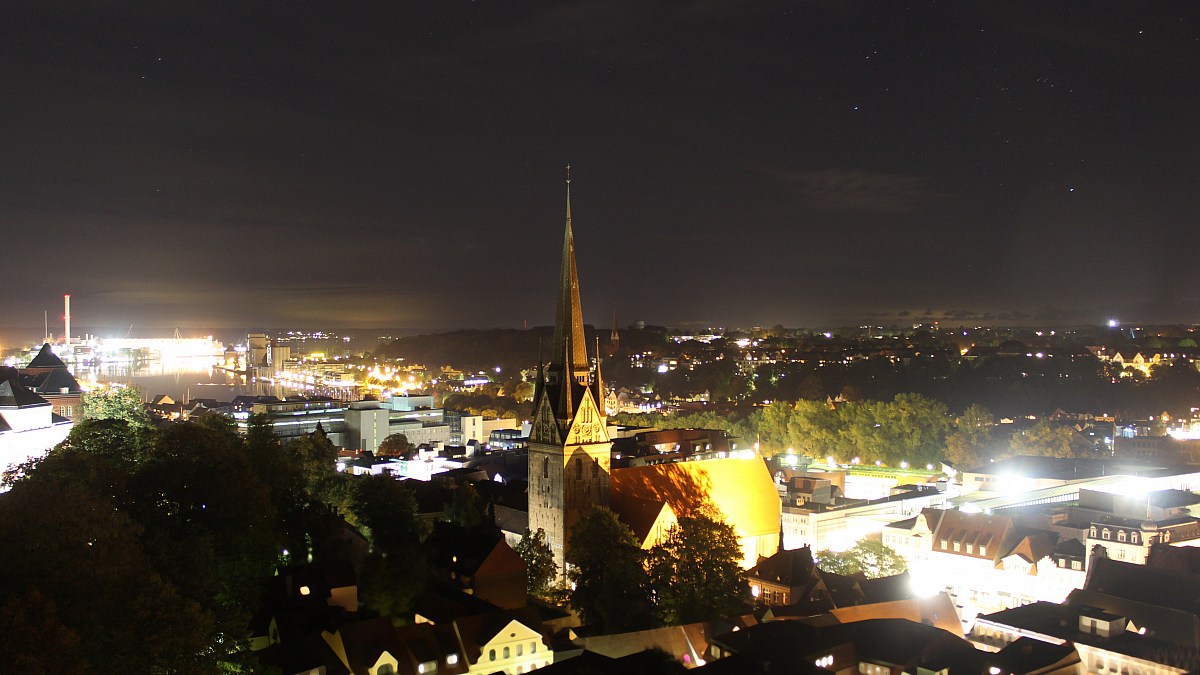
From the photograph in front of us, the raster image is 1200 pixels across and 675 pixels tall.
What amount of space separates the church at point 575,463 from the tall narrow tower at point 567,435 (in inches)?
1.3

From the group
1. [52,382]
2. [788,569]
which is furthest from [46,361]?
[788,569]

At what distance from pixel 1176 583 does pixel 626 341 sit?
5312 inches


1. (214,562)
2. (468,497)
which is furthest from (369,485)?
(214,562)

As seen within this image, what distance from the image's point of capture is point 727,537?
2547cm

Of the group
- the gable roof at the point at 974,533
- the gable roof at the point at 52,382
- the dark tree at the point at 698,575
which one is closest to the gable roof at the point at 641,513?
the dark tree at the point at 698,575

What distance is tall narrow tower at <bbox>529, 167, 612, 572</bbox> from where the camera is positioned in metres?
29.6

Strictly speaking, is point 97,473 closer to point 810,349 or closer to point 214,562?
point 214,562

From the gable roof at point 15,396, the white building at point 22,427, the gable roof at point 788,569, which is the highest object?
the gable roof at point 15,396

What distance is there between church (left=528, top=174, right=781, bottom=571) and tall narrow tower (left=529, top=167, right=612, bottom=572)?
0.10 ft

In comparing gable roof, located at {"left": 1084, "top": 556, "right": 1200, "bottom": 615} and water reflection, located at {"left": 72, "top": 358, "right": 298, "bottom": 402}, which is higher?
water reflection, located at {"left": 72, "top": 358, "right": 298, "bottom": 402}

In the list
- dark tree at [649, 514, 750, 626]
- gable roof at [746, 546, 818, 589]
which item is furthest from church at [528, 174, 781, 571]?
dark tree at [649, 514, 750, 626]

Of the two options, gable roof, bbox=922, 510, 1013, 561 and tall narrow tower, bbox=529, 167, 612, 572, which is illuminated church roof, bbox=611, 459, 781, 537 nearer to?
tall narrow tower, bbox=529, 167, 612, 572

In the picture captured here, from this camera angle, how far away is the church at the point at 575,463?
29.6 meters

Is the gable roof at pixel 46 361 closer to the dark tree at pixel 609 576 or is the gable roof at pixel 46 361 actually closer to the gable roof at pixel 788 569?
the dark tree at pixel 609 576
